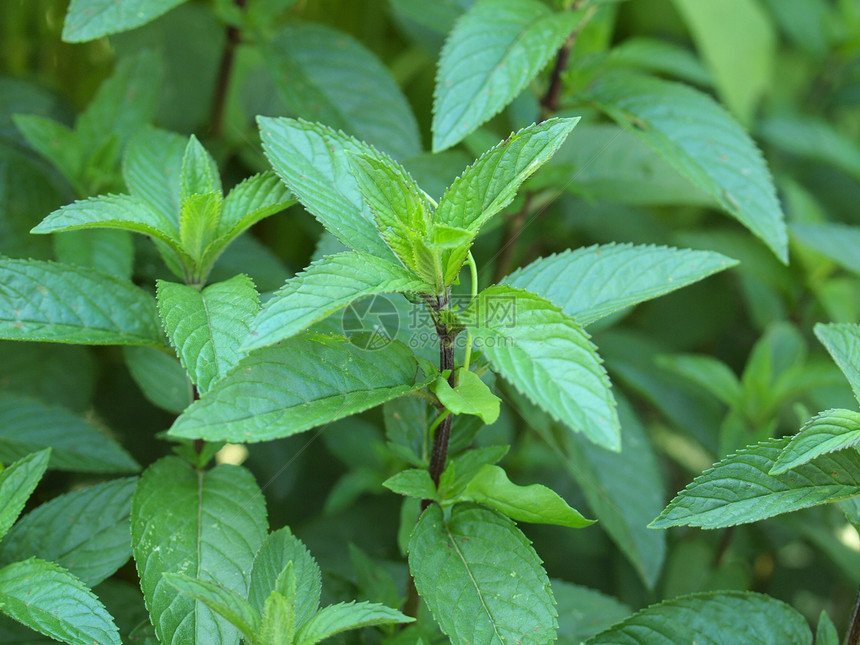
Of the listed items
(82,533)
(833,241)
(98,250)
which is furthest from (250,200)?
(833,241)

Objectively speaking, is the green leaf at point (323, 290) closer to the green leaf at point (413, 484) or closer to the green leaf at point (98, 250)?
the green leaf at point (413, 484)

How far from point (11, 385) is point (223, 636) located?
2.14 feet

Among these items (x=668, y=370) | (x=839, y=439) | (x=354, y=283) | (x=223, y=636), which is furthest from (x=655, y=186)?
(x=223, y=636)

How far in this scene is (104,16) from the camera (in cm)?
92

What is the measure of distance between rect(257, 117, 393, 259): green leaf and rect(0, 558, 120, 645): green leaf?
0.40 metres

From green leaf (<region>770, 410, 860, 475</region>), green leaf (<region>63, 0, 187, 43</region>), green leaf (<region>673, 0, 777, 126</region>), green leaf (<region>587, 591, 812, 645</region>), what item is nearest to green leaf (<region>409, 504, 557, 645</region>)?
green leaf (<region>587, 591, 812, 645</region>)

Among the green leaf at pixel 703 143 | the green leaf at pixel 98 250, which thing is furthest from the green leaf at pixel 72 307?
the green leaf at pixel 703 143

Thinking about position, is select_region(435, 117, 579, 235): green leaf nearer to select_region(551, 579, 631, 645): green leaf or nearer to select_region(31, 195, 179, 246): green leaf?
→ select_region(31, 195, 179, 246): green leaf

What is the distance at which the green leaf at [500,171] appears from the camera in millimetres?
649

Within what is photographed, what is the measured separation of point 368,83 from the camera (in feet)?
3.79

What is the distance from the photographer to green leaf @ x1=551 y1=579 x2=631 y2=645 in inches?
36.2

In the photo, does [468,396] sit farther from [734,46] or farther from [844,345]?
[734,46]

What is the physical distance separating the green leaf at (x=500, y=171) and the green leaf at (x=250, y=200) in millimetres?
204

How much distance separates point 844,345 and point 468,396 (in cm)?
41
